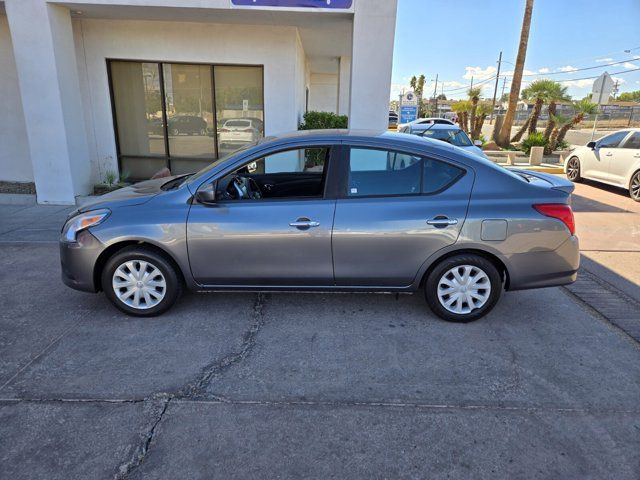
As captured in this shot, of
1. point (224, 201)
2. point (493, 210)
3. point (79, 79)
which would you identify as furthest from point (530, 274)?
point (79, 79)

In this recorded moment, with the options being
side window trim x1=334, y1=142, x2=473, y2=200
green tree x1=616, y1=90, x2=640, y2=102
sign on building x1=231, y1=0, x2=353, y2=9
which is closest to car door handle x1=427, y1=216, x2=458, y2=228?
side window trim x1=334, y1=142, x2=473, y2=200

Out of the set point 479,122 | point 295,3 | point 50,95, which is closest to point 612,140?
point 295,3

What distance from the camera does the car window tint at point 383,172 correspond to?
12.7 ft

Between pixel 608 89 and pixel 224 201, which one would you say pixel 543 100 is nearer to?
pixel 608 89

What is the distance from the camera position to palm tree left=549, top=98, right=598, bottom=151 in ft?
60.1

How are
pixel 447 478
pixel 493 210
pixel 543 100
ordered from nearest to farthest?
pixel 447 478, pixel 493 210, pixel 543 100

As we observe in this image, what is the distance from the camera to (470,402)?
9.75ft

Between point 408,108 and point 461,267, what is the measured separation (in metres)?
23.1

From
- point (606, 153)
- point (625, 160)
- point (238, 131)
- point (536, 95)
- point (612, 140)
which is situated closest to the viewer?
point (238, 131)

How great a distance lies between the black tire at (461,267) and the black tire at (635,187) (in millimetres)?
7939

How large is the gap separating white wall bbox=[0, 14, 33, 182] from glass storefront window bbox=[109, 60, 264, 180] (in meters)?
1.86

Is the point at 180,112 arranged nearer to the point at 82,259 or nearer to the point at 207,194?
the point at 82,259

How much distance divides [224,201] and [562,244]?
2946 millimetres

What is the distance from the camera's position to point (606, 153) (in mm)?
10773
